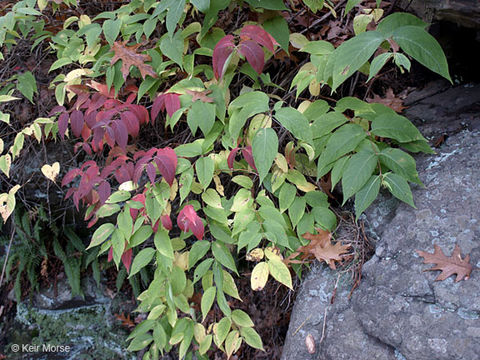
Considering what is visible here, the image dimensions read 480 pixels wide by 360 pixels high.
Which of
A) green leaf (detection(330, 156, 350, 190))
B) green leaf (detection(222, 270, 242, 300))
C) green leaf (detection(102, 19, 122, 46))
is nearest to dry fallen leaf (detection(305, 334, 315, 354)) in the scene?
green leaf (detection(222, 270, 242, 300))

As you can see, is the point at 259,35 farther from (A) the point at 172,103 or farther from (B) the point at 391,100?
(B) the point at 391,100

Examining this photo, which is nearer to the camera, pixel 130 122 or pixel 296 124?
pixel 296 124

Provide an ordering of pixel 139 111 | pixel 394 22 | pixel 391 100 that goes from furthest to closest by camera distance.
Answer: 1. pixel 391 100
2. pixel 139 111
3. pixel 394 22

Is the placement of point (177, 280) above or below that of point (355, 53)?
below

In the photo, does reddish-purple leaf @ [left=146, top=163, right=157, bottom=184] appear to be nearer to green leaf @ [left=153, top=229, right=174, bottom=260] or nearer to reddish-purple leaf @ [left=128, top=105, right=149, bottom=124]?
green leaf @ [left=153, top=229, right=174, bottom=260]

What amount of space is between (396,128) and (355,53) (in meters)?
0.43

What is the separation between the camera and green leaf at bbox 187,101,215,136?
159 centimetres

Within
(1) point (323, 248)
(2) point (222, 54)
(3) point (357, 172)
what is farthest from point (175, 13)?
(1) point (323, 248)

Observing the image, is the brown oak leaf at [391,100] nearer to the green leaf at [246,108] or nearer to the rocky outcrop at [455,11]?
the rocky outcrop at [455,11]

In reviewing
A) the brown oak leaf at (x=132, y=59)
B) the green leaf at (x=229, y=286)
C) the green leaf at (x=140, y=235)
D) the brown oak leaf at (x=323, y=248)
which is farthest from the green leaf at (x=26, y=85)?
the brown oak leaf at (x=323, y=248)

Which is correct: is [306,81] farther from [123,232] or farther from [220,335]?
[220,335]

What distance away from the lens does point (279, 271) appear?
1542 mm

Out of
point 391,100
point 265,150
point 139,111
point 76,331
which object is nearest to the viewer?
point 265,150

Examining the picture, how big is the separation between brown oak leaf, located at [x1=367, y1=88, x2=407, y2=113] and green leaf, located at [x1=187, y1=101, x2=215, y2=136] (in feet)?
3.26
